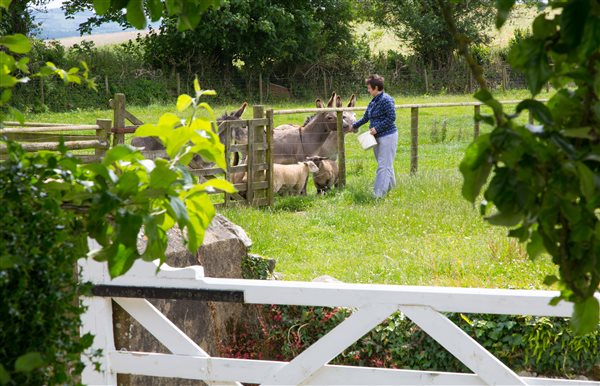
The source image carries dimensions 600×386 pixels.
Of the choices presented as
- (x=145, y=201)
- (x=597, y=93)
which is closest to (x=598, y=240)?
(x=597, y=93)

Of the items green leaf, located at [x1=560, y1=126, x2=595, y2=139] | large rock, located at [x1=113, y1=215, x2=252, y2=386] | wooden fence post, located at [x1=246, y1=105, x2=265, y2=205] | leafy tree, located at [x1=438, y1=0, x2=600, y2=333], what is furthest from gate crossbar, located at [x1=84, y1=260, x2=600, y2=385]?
wooden fence post, located at [x1=246, y1=105, x2=265, y2=205]

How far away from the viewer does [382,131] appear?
12.5 meters

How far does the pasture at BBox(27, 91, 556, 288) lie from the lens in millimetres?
7090

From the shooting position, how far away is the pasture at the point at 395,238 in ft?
23.3

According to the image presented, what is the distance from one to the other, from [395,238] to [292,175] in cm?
403

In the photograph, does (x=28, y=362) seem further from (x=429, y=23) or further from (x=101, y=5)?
(x=429, y=23)

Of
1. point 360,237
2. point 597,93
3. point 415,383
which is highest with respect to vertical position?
point 597,93

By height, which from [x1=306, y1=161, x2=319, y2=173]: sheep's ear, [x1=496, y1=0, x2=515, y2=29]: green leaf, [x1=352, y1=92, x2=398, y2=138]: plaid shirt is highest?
[x1=496, y1=0, x2=515, y2=29]: green leaf

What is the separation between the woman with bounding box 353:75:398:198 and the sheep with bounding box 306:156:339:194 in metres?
1.06

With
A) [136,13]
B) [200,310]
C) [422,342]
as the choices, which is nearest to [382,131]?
[422,342]

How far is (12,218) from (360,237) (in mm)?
8016

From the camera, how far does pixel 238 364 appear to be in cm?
297

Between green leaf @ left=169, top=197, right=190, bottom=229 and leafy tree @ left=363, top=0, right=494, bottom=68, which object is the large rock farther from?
leafy tree @ left=363, top=0, right=494, bottom=68

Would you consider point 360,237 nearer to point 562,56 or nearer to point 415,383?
point 415,383
